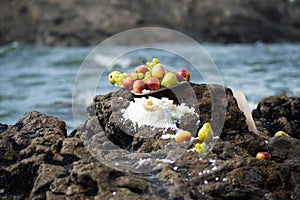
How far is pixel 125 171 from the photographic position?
4.10m

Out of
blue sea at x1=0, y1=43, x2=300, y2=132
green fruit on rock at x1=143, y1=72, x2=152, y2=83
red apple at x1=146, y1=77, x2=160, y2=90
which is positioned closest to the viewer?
red apple at x1=146, y1=77, x2=160, y2=90

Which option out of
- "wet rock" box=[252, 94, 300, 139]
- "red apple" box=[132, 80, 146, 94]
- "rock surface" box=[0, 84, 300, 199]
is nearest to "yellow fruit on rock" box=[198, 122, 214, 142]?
"rock surface" box=[0, 84, 300, 199]

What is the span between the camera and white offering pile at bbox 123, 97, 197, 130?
4.91 m

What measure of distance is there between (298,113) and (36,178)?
4.76 meters

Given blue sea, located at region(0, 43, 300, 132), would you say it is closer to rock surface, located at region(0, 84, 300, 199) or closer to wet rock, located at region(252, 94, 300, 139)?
wet rock, located at region(252, 94, 300, 139)

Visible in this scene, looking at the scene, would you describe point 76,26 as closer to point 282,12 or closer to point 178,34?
point 178,34

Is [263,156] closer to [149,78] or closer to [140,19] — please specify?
[149,78]

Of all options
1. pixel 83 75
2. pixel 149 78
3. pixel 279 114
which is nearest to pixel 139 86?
pixel 149 78

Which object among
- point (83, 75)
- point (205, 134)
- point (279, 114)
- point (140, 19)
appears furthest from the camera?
point (140, 19)

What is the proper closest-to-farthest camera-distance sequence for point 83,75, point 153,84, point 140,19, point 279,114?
point 153,84, point 279,114, point 83,75, point 140,19

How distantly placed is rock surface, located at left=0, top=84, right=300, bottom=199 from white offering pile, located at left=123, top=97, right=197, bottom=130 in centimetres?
19

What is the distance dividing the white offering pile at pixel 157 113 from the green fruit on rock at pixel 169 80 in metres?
0.20

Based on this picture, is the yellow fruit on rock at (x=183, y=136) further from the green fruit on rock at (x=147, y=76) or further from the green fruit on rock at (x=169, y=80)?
the green fruit on rock at (x=147, y=76)

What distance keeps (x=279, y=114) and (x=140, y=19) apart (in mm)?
26141
